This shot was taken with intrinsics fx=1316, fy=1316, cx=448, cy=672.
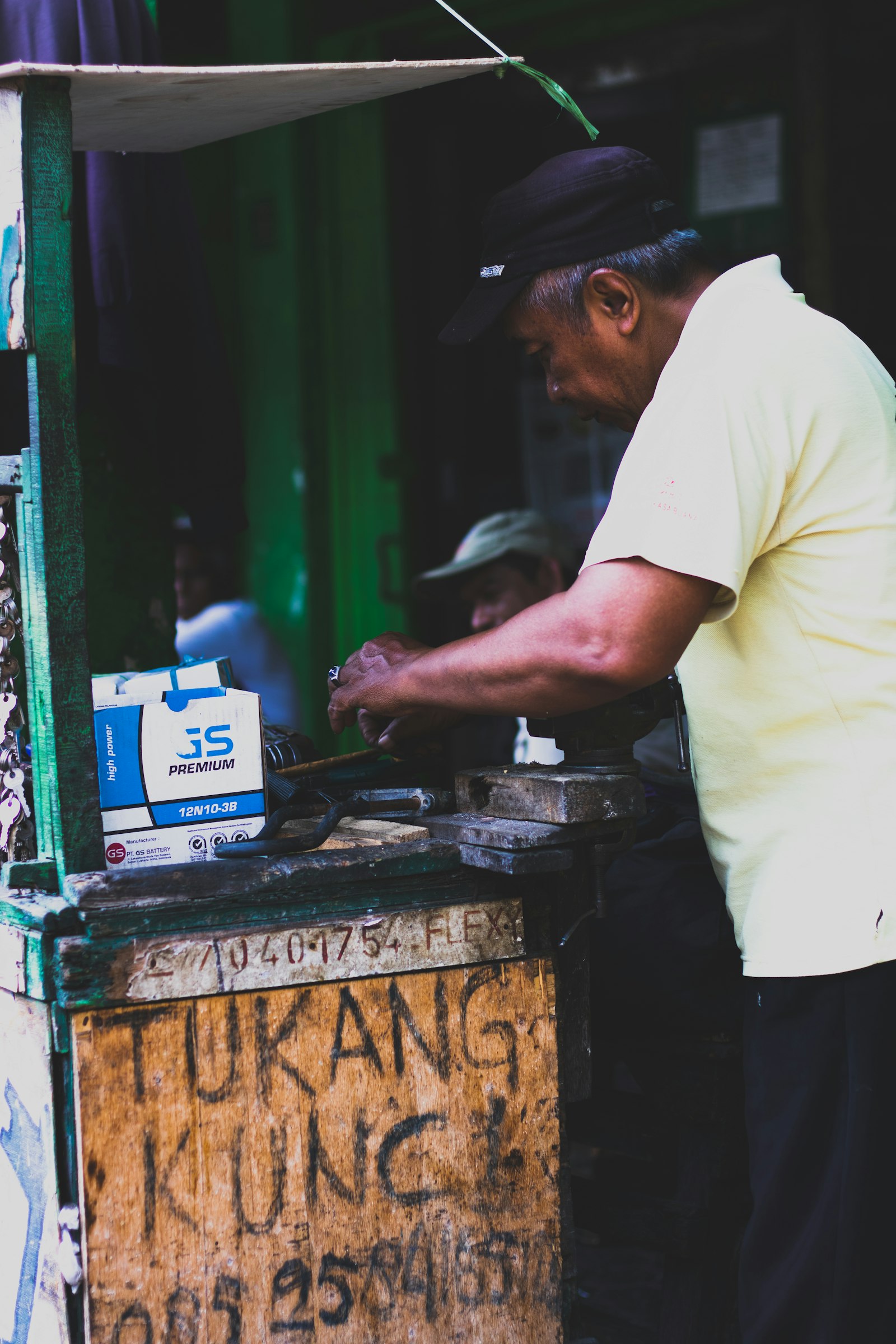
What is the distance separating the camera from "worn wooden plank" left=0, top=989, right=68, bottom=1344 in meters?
1.57

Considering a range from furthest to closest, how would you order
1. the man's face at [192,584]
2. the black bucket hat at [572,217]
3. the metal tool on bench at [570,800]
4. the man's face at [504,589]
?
1. the man's face at [192,584]
2. the man's face at [504,589]
3. the black bucket hat at [572,217]
4. the metal tool on bench at [570,800]

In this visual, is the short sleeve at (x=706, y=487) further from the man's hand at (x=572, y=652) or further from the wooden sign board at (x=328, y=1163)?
the wooden sign board at (x=328, y=1163)

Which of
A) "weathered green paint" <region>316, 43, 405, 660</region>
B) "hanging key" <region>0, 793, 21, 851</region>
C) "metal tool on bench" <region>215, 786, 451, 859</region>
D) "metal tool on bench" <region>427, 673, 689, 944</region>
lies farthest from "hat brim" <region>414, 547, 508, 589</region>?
"hanging key" <region>0, 793, 21, 851</region>

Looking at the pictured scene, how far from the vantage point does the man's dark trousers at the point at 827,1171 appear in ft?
5.28

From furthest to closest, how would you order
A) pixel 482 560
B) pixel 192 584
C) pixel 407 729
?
pixel 192 584 → pixel 482 560 → pixel 407 729

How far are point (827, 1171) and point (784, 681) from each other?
614 millimetres

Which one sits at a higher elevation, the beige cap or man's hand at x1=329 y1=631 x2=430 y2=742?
the beige cap

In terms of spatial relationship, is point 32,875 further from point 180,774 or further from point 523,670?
point 523,670

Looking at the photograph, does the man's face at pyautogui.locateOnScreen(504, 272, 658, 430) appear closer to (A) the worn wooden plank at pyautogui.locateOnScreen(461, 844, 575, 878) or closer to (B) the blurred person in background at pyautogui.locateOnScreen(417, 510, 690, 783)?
(A) the worn wooden plank at pyautogui.locateOnScreen(461, 844, 575, 878)

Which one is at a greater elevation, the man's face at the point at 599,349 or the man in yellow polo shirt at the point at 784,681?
the man's face at the point at 599,349

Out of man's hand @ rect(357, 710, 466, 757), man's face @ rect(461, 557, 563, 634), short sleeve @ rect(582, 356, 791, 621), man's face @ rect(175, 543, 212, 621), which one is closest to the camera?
short sleeve @ rect(582, 356, 791, 621)

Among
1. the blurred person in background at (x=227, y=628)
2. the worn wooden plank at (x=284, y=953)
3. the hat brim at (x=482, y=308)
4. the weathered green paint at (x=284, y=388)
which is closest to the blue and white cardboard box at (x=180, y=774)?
the worn wooden plank at (x=284, y=953)

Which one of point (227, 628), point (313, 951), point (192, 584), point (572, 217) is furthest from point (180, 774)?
point (192, 584)

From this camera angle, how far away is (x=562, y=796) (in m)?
1.66
